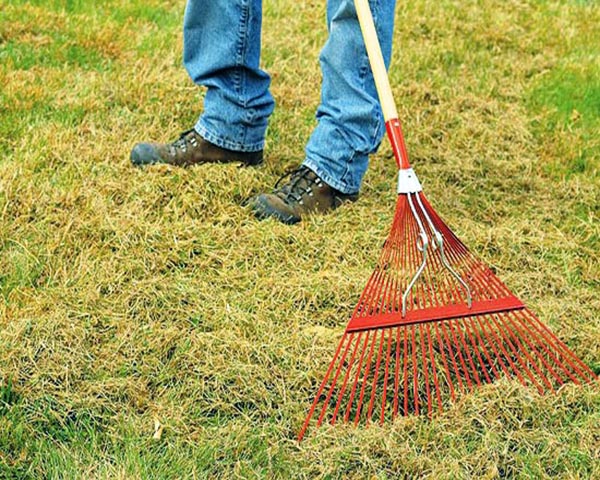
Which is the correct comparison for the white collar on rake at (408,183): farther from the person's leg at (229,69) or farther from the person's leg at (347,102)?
the person's leg at (229,69)

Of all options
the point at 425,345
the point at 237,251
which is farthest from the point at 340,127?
the point at 425,345

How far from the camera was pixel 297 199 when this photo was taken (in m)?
3.08

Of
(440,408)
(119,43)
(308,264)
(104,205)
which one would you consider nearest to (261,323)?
(308,264)

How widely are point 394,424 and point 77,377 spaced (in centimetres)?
84

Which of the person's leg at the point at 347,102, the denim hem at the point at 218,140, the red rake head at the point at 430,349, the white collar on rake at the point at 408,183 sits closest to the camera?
the red rake head at the point at 430,349

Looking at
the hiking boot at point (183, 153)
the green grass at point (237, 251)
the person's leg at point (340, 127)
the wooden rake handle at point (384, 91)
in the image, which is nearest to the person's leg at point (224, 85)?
the hiking boot at point (183, 153)

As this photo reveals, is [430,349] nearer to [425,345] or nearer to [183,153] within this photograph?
[425,345]

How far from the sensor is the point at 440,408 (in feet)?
7.31

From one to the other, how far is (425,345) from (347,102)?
95 centimetres

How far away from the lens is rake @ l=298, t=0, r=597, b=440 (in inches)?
88.6

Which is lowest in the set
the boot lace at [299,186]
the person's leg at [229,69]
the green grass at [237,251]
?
the green grass at [237,251]

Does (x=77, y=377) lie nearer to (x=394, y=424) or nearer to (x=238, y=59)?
(x=394, y=424)

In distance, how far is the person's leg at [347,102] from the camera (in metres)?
2.91

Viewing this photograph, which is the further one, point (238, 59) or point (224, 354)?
point (238, 59)
